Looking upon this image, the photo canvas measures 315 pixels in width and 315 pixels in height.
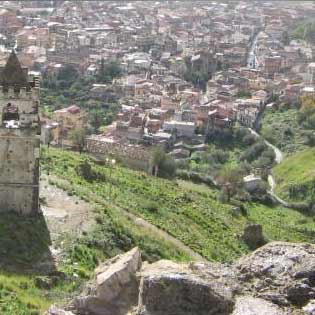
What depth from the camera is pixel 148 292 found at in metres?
8.55

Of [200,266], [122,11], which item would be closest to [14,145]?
[200,266]

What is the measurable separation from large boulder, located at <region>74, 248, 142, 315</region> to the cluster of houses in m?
41.3

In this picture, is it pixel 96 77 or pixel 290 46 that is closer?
pixel 96 77

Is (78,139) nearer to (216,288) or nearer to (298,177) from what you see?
(298,177)

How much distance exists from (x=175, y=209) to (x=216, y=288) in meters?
26.3

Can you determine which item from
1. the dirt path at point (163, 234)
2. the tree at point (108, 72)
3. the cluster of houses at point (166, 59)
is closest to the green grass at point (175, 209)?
the dirt path at point (163, 234)

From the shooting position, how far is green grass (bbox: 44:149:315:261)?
98.1 feet

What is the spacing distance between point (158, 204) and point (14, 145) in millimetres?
12478

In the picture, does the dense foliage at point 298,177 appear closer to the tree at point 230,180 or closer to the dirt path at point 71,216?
the tree at point 230,180

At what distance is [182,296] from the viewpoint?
27.7 feet

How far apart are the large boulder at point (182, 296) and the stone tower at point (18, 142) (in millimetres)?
14417

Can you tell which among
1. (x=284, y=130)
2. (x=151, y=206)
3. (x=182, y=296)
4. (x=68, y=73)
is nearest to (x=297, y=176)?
(x=284, y=130)

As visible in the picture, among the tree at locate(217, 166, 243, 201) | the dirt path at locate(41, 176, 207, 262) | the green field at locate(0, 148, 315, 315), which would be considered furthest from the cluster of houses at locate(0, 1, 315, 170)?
the dirt path at locate(41, 176, 207, 262)

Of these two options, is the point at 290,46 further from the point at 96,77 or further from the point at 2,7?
the point at 2,7
